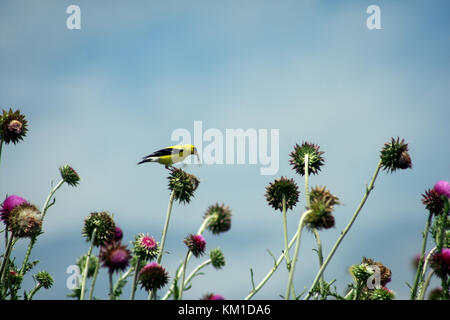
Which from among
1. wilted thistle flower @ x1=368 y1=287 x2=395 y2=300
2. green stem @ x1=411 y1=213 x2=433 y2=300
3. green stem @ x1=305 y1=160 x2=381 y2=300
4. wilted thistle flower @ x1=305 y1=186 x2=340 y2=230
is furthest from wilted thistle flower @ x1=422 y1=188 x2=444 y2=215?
wilted thistle flower @ x1=305 y1=186 x2=340 y2=230

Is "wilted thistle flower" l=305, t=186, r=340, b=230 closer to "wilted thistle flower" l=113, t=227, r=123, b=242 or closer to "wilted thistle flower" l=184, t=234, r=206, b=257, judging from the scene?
"wilted thistle flower" l=184, t=234, r=206, b=257

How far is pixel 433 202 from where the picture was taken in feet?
20.5

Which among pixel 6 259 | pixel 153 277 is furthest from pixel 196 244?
pixel 6 259

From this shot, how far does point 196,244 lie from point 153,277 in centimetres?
97

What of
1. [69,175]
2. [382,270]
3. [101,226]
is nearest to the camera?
[101,226]

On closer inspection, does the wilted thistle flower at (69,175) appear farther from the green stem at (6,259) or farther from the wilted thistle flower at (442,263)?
the wilted thistle flower at (442,263)

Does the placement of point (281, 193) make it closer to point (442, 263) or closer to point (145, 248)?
point (145, 248)

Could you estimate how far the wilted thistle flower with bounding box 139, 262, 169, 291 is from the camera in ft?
18.1

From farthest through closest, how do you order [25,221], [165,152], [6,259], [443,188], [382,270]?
[165,152]
[382,270]
[443,188]
[25,221]
[6,259]

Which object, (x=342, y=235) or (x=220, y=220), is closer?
(x=342, y=235)

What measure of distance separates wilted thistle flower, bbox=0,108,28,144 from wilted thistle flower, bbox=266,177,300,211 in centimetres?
385

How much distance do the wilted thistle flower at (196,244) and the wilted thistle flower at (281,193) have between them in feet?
4.21
